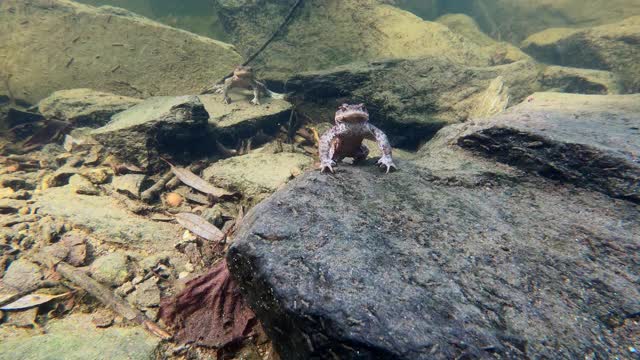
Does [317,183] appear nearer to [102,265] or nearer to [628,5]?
[102,265]

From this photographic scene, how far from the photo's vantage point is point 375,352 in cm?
168

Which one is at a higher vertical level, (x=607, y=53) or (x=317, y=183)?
(x=607, y=53)

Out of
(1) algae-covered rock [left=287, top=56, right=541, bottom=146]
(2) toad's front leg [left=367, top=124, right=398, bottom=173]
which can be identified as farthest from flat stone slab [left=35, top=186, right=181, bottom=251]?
(1) algae-covered rock [left=287, top=56, right=541, bottom=146]

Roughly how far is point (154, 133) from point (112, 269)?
114 inches

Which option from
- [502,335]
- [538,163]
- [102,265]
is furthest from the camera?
[102,265]

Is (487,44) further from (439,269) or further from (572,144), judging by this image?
(439,269)

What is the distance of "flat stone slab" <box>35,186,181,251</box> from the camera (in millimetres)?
4164

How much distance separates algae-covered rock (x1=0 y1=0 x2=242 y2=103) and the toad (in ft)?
3.04

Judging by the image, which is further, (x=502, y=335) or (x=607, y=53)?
(x=607, y=53)

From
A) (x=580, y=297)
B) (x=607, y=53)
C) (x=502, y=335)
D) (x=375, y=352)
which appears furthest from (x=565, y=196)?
(x=607, y=53)

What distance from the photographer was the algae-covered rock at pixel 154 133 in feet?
18.8

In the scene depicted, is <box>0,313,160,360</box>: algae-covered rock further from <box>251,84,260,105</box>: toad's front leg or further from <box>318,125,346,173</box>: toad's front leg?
<box>251,84,260,105</box>: toad's front leg

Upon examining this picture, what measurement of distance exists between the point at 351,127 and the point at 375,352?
264 centimetres

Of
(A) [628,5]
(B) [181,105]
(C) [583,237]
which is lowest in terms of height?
(B) [181,105]
